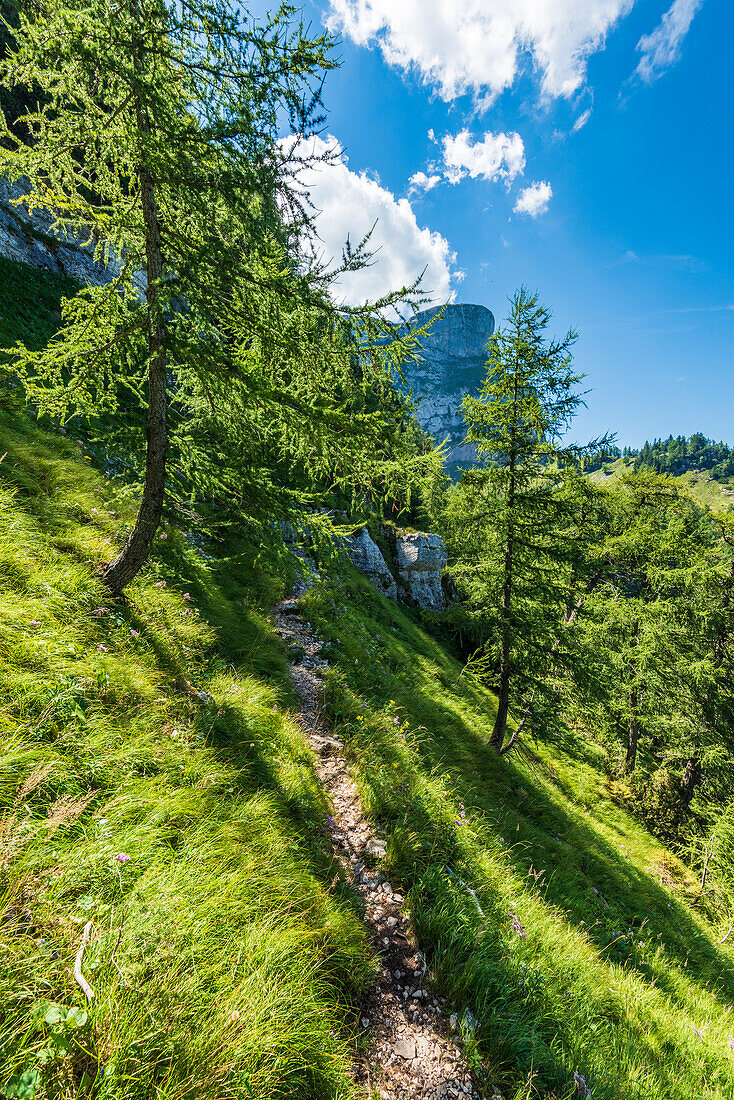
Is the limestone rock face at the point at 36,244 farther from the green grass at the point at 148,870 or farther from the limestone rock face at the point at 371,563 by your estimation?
the green grass at the point at 148,870

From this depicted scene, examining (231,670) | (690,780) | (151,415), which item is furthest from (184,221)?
(690,780)

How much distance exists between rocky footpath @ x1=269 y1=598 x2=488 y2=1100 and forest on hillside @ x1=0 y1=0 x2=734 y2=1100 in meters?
0.16

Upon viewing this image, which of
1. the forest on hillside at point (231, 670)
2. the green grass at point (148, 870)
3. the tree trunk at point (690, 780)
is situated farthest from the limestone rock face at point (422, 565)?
the green grass at point (148, 870)

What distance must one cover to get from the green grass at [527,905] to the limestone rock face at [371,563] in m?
7.37

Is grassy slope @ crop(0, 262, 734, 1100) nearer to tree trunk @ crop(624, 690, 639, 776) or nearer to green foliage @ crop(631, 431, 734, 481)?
tree trunk @ crop(624, 690, 639, 776)

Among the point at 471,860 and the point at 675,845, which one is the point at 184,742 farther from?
the point at 675,845

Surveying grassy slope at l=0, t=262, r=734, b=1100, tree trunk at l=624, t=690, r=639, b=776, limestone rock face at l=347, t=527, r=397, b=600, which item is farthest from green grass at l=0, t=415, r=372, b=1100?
tree trunk at l=624, t=690, r=639, b=776

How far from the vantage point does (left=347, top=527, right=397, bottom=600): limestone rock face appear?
846 inches

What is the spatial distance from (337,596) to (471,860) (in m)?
9.44

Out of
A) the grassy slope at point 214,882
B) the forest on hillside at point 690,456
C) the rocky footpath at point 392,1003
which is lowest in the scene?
the rocky footpath at point 392,1003

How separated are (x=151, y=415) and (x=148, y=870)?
5.30m

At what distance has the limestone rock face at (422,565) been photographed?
24.2m

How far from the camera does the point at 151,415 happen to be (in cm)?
532

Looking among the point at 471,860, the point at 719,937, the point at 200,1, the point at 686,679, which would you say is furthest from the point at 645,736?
the point at 200,1
